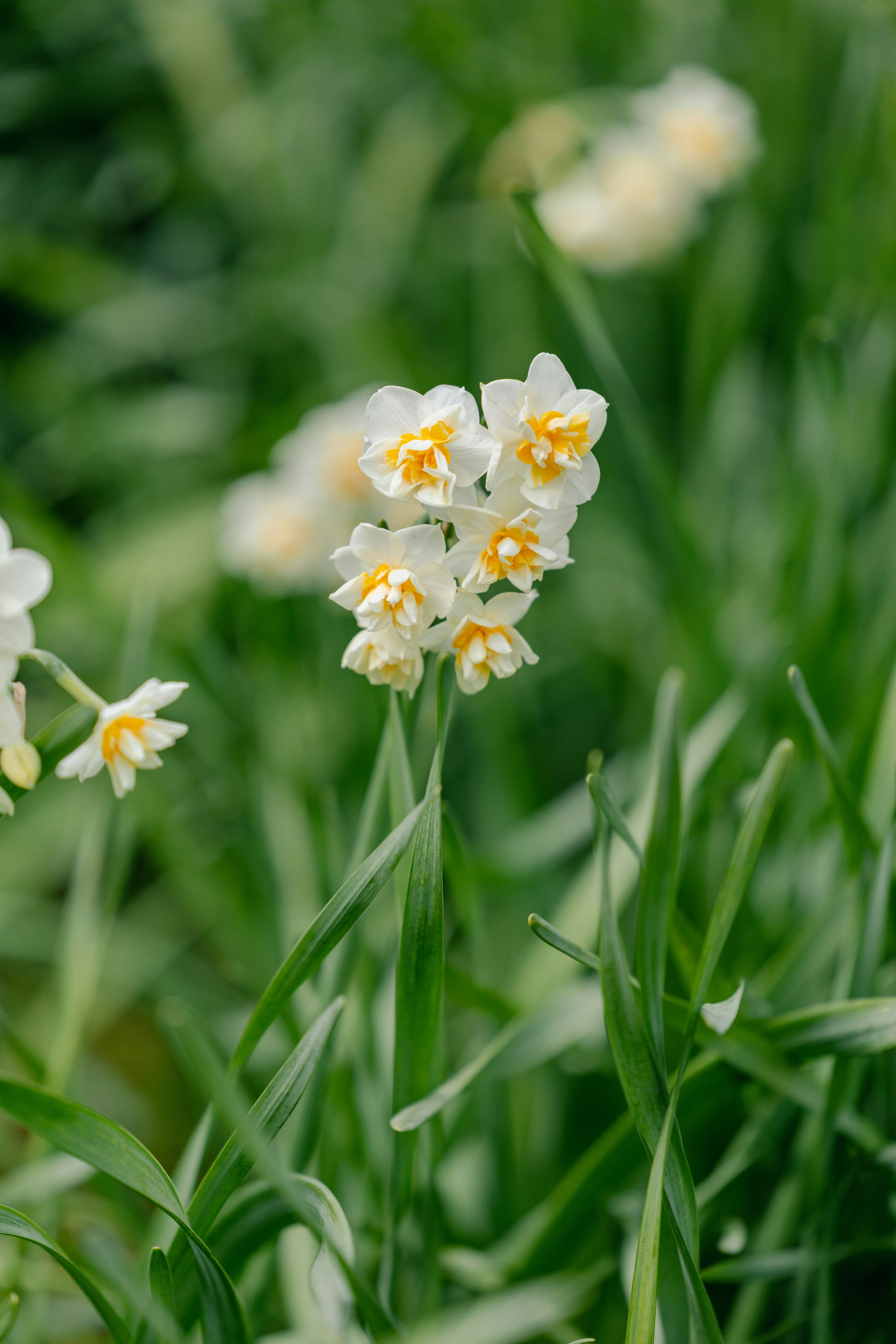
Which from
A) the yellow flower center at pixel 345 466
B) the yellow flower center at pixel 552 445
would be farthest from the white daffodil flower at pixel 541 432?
the yellow flower center at pixel 345 466

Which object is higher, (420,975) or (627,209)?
(627,209)

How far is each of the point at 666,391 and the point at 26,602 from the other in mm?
1003

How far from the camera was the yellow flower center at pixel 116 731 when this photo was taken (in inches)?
12.1

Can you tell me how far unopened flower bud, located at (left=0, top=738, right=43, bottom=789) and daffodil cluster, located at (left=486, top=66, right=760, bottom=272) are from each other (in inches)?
28.0

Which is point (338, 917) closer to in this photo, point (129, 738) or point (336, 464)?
point (129, 738)

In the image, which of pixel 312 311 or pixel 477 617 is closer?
pixel 477 617

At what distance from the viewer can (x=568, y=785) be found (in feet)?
3.03

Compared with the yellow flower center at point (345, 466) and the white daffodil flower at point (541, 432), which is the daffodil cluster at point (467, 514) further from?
the yellow flower center at point (345, 466)

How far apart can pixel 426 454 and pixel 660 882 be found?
7.7 inches

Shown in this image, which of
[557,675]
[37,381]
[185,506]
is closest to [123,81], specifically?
[37,381]

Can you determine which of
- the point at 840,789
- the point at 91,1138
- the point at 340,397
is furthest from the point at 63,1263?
the point at 340,397

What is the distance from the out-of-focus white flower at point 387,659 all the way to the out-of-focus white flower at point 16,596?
10 cm

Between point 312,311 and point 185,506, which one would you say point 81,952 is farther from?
point 312,311

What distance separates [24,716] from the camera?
0.31 meters
